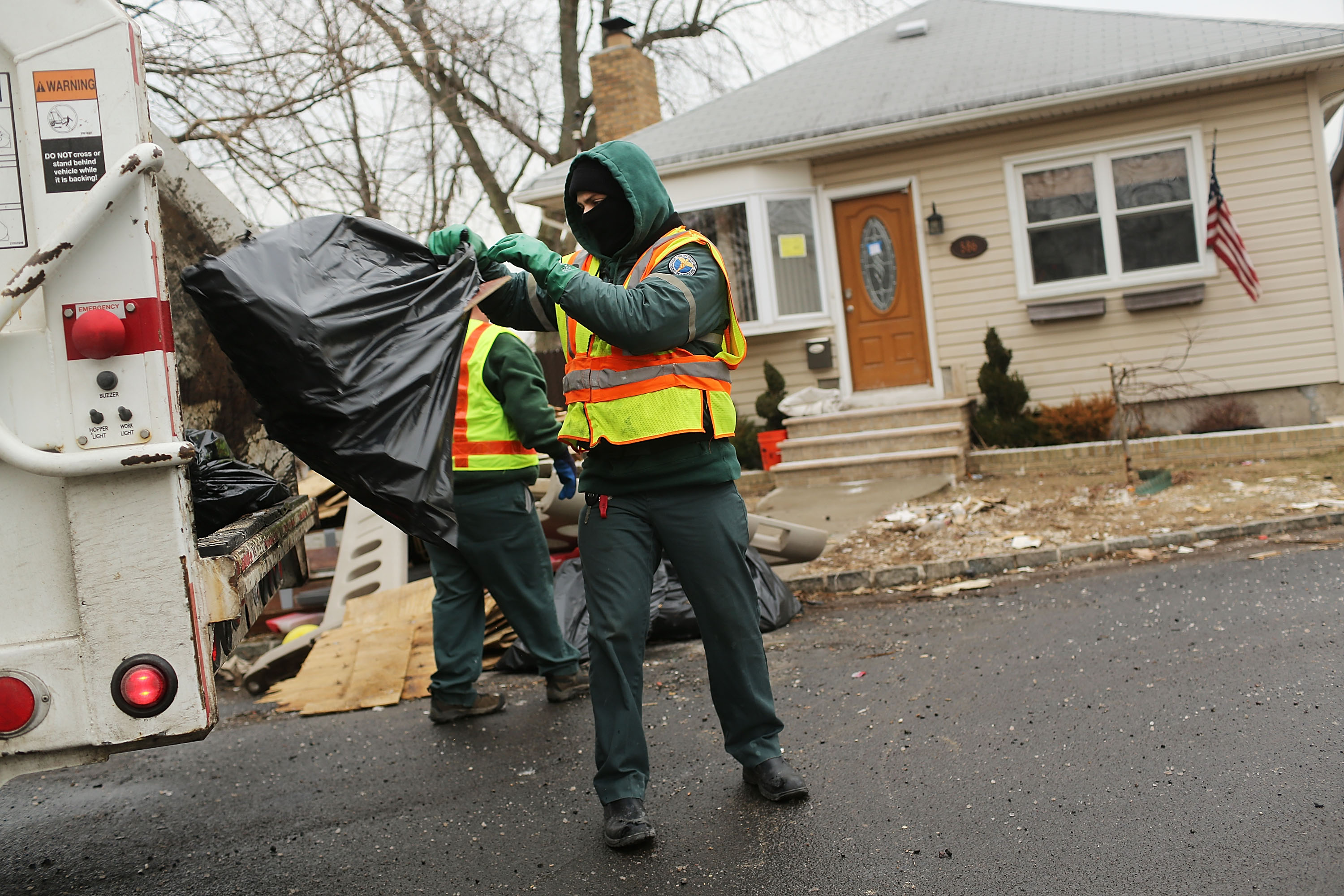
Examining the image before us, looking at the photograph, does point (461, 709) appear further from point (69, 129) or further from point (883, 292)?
point (883, 292)

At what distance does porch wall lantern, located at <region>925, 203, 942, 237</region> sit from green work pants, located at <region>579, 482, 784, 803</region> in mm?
8583

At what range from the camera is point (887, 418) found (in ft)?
34.7

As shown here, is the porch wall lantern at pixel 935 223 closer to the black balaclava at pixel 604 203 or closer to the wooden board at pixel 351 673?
the wooden board at pixel 351 673

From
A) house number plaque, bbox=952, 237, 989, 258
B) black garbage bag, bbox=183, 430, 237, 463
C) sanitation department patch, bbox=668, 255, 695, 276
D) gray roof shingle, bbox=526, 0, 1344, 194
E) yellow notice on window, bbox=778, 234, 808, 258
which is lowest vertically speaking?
black garbage bag, bbox=183, 430, 237, 463

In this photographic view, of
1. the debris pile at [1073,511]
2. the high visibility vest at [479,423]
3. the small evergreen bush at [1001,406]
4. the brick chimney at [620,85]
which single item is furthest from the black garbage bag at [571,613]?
the brick chimney at [620,85]

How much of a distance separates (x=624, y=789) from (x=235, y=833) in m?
1.47

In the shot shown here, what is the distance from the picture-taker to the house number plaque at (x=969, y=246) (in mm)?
11141

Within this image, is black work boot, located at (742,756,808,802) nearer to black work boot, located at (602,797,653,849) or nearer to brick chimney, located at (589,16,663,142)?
black work boot, located at (602,797,653,849)

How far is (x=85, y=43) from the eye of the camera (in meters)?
2.31

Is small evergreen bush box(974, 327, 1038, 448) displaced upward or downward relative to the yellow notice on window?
downward

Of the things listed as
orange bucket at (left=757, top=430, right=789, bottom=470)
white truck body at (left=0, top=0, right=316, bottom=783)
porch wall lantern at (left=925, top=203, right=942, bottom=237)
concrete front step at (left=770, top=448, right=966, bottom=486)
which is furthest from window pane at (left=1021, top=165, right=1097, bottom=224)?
white truck body at (left=0, top=0, right=316, bottom=783)

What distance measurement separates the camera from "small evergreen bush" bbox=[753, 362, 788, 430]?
37.4 ft

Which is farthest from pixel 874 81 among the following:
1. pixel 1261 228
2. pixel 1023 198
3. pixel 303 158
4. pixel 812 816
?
pixel 812 816

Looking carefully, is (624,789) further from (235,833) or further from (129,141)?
(129,141)
